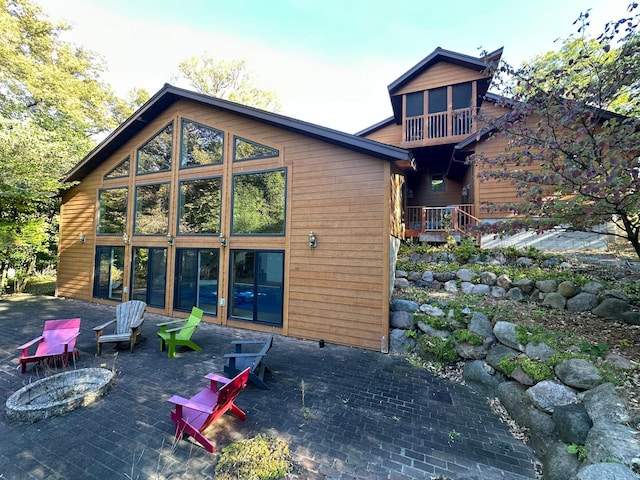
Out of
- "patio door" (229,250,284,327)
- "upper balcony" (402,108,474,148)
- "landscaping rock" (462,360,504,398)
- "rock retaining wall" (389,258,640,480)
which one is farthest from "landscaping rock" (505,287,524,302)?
"upper balcony" (402,108,474,148)

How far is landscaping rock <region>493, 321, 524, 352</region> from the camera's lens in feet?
14.1

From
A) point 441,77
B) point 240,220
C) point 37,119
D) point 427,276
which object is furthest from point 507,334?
point 37,119

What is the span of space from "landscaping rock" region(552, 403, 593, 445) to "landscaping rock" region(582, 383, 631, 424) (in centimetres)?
7

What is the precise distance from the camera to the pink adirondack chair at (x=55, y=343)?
4679mm

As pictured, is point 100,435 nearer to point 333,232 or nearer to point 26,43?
point 333,232

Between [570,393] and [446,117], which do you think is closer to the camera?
[570,393]

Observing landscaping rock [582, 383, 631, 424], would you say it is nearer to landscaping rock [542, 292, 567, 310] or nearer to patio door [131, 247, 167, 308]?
landscaping rock [542, 292, 567, 310]

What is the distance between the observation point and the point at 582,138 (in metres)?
3.46

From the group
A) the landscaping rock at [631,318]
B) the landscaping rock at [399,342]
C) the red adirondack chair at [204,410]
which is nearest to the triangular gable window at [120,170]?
the red adirondack chair at [204,410]

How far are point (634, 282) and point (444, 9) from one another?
8.51 m

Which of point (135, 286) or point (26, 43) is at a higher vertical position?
A: point (26, 43)

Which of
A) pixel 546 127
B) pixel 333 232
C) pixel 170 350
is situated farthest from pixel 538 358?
pixel 170 350

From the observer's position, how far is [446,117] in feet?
37.8

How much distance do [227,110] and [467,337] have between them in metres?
8.21
